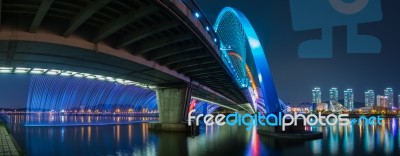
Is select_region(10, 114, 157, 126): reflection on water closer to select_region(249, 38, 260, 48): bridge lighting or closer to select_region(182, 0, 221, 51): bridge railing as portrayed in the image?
select_region(249, 38, 260, 48): bridge lighting

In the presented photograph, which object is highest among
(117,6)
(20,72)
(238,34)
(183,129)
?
(238,34)

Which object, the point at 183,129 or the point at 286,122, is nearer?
the point at 286,122

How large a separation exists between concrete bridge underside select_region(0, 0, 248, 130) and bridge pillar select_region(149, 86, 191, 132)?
517 inches

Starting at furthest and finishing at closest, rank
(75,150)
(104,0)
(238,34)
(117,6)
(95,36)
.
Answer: (238,34)
(75,150)
(95,36)
(117,6)
(104,0)

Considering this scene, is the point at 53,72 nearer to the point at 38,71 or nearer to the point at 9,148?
the point at 38,71

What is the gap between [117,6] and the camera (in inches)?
812

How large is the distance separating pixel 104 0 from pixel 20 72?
84.9ft

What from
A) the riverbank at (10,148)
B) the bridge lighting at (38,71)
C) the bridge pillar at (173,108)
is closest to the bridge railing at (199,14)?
the riverbank at (10,148)

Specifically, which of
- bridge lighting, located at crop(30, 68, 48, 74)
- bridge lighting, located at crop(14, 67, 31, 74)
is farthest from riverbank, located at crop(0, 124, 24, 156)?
bridge lighting, located at crop(30, 68, 48, 74)

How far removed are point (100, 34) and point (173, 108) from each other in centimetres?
3010

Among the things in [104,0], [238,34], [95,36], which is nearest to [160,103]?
[238,34]

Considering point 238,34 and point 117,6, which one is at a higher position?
point 238,34

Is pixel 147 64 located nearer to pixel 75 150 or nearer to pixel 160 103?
pixel 75 150

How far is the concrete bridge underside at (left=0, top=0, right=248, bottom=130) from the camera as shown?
2034 cm
